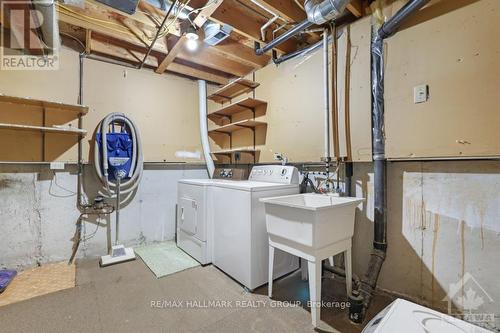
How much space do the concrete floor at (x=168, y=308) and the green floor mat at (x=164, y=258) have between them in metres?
0.14

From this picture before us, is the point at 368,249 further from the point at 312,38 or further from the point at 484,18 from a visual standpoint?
the point at 312,38

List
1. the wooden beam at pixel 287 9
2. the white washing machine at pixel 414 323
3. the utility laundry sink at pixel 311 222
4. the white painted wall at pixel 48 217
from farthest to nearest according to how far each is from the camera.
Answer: the white painted wall at pixel 48 217
the wooden beam at pixel 287 9
the utility laundry sink at pixel 311 222
the white washing machine at pixel 414 323

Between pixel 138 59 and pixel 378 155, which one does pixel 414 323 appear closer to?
pixel 378 155

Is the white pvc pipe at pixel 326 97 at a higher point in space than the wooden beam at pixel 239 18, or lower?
lower

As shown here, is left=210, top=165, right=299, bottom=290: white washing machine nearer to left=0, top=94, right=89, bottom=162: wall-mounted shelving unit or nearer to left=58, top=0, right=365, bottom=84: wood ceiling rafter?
left=58, top=0, right=365, bottom=84: wood ceiling rafter

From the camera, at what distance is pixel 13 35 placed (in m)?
2.15

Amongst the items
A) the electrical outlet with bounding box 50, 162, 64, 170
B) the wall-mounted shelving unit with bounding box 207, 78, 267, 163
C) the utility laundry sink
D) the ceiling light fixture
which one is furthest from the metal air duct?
the electrical outlet with bounding box 50, 162, 64, 170

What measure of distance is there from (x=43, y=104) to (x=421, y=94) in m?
3.46

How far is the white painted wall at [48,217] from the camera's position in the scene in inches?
93.4

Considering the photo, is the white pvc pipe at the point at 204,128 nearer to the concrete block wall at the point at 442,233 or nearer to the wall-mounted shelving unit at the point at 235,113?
the wall-mounted shelving unit at the point at 235,113

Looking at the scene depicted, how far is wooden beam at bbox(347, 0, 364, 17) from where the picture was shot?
194 cm

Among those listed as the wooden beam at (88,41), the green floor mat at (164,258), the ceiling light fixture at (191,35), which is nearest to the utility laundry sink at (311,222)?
the green floor mat at (164,258)

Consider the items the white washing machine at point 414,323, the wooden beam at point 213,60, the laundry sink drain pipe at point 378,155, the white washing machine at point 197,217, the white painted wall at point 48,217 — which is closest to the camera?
the white washing machine at point 414,323

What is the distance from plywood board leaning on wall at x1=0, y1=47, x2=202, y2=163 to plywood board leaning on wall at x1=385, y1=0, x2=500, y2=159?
2.68 m
